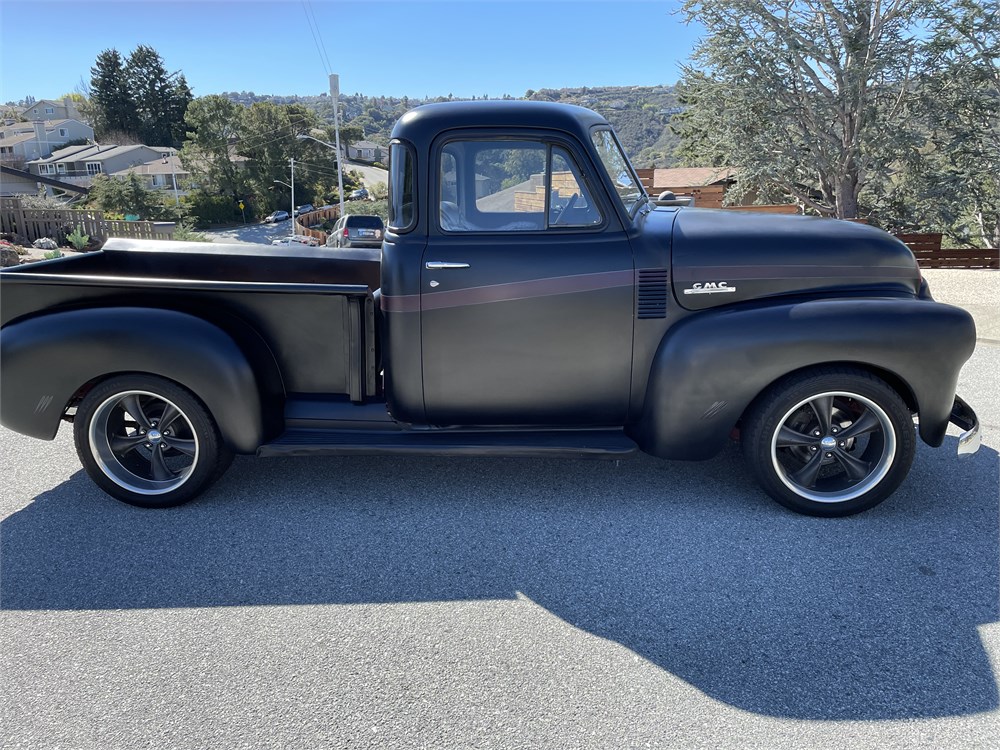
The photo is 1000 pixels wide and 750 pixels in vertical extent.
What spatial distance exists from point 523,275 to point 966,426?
243 centimetres

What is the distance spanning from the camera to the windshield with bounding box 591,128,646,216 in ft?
12.7

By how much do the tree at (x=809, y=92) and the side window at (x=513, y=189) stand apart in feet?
73.3

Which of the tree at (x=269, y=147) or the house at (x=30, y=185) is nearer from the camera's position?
the house at (x=30, y=185)

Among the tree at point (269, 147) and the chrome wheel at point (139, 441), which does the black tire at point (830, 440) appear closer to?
the chrome wheel at point (139, 441)

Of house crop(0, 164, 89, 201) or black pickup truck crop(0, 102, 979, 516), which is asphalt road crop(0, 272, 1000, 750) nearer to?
black pickup truck crop(0, 102, 979, 516)

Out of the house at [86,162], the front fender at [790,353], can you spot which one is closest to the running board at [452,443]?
the front fender at [790,353]

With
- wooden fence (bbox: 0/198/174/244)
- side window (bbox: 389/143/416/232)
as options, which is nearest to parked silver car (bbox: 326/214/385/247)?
side window (bbox: 389/143/416/232)

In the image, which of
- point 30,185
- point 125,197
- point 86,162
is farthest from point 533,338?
point 86,162

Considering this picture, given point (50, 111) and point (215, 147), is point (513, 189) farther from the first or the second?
point (50, 111)

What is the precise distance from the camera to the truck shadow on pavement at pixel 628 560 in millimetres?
2703

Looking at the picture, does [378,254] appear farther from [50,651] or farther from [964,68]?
[964,68]

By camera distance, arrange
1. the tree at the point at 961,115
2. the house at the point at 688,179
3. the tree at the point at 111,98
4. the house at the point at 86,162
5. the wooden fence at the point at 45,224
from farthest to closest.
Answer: the tree at the point at 111,98 → the house at the point at 86,162 → the wooden fence at the point at 45,224 → the house at the point at 688,179 → the tree at the point at 961,115

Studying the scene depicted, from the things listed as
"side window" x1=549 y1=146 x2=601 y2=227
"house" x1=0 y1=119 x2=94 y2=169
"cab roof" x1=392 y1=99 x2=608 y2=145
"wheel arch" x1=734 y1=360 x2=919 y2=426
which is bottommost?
"wheel arch" x1=734 y1=360 x2=919 y2=426

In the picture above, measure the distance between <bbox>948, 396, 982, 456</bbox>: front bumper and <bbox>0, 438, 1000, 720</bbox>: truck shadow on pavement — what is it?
0.37m
